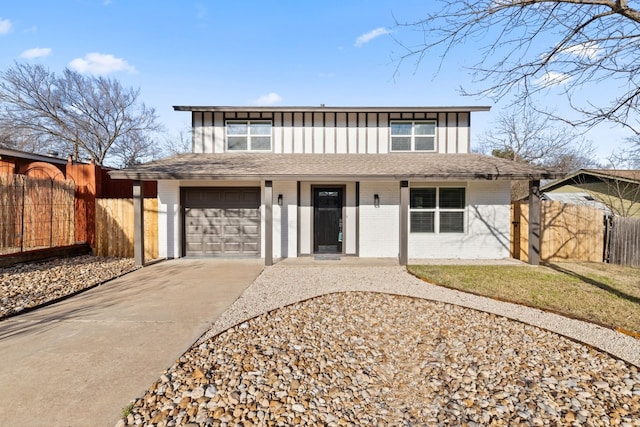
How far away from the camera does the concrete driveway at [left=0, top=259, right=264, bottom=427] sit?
8.23 ft

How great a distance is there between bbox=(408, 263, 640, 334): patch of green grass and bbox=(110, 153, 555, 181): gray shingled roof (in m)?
2.46

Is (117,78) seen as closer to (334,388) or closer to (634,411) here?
(334,388)

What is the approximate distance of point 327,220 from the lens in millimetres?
9555

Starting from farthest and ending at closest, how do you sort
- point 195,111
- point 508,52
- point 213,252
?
point 195,111 → point 213,252 → point 508,52

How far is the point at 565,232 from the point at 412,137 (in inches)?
218

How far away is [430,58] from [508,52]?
1.14 m

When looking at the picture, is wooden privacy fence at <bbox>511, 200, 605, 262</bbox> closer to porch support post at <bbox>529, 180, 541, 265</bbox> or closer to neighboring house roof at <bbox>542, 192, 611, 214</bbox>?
porch support post at <bbox>529, 180, 541, 265</bbox>

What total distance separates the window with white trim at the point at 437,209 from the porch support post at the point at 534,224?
1748mm

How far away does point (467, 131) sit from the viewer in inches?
416

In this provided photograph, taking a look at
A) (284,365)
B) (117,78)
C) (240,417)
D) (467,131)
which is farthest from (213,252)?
(117,78)

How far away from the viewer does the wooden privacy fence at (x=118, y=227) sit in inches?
368

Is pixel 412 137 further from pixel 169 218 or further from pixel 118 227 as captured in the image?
pixel 118 227

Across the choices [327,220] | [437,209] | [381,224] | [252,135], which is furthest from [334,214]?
[252,135]

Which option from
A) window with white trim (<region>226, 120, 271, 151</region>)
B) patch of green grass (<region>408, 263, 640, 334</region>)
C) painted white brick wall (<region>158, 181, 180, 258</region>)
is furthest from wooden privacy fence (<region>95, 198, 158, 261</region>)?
patch of green grass (<region>408, 263, 640, 334</region>)
